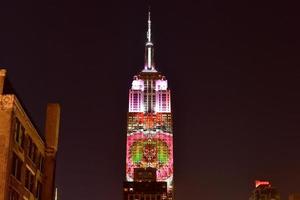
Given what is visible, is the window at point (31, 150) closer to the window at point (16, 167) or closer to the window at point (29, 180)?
the window at point (29, 180)

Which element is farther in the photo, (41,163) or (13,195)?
(41,163)

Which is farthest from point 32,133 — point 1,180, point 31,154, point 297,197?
point 297,197

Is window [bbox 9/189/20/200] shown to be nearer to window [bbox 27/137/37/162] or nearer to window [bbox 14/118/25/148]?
window [bbox 14/118/25/148]

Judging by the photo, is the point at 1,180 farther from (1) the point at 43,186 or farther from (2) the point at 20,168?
(1) the point at 43,186

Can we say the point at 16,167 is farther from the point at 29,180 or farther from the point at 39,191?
the point at 39,191

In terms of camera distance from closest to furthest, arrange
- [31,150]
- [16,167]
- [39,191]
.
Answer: [16,167], [31,150], [39,191]

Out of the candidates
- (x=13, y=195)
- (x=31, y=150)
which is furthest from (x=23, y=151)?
(x=13, y=195)

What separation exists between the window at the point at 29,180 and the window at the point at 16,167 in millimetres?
4015

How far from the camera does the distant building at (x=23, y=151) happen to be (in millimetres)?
69562

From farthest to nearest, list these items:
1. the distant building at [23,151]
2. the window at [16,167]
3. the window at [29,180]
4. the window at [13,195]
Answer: the window at [29,180] < the window at [16,167] < the window at [13,195] < the distant building at [23,151]

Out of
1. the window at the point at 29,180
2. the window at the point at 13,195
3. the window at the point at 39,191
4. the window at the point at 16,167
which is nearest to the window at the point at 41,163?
the window at the point at 39,191

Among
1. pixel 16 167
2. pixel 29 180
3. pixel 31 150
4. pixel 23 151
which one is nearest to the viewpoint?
pixel 16 167

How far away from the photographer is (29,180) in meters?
81.9

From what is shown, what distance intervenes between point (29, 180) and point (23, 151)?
5.90 metres
